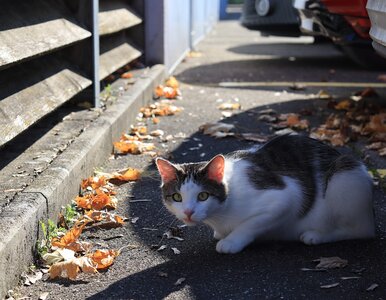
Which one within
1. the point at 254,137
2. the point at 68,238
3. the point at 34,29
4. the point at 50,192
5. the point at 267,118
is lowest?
the point at 267,118

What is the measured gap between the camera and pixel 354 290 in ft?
9.59

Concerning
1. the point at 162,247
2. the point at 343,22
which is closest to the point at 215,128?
the point at 343,22

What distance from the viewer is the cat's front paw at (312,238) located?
135 inches

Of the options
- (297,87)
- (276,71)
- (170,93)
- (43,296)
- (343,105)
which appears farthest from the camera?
(276,71)

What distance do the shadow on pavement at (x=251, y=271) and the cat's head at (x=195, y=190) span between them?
239mm

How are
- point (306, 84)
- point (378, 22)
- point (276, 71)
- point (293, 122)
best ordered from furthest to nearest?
point (276, 71) < point (306, 84) < point (293, 122) < point (378, 22)

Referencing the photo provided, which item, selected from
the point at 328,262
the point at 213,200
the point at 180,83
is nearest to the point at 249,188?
the point at 213,200

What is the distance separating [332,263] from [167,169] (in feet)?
2.78

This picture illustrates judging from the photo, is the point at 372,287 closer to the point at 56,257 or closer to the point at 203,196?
the point at 203,196

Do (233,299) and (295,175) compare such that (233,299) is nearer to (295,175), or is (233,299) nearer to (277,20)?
(295,175)

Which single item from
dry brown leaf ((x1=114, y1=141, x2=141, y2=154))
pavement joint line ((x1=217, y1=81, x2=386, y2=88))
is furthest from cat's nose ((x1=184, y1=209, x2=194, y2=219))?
pavement joint line ((x1=217, y1=81, x2=386, y2=88))

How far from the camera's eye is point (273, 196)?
11.0 ft

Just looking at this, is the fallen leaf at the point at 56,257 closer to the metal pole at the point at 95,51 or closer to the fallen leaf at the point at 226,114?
the metal pole at the point at 95,51

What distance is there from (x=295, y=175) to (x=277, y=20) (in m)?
7.07
